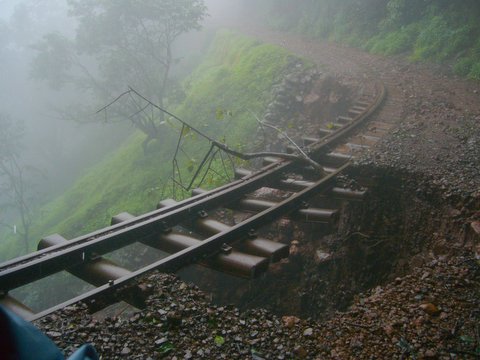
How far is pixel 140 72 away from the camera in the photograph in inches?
862

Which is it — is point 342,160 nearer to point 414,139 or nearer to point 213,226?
point 414,139

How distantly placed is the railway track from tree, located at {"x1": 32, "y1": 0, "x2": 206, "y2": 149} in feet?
50.2

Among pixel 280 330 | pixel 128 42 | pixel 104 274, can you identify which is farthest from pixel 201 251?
pixel 128 42

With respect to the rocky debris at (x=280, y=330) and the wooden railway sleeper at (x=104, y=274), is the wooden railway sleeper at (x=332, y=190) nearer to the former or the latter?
the rocky debris at (x=280, y=330)

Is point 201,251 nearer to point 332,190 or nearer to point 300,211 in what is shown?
point 300,211

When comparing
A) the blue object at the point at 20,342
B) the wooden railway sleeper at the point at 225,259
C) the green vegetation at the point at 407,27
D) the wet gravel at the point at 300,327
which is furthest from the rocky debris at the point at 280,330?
the green vegetation at the point at 407,27

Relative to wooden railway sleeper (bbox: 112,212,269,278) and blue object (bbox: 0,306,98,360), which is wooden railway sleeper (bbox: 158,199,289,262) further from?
blue object (bbox: 0,306,98,360)

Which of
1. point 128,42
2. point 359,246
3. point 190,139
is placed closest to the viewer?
point 359,246

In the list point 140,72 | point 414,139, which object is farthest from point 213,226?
point 140,72

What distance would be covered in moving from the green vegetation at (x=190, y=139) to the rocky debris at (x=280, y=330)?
34.1ft

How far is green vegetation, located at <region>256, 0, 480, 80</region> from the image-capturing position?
43.4 feet

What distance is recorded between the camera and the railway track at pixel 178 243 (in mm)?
3266

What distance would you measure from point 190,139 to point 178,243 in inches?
556

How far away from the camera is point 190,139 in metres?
17.9
